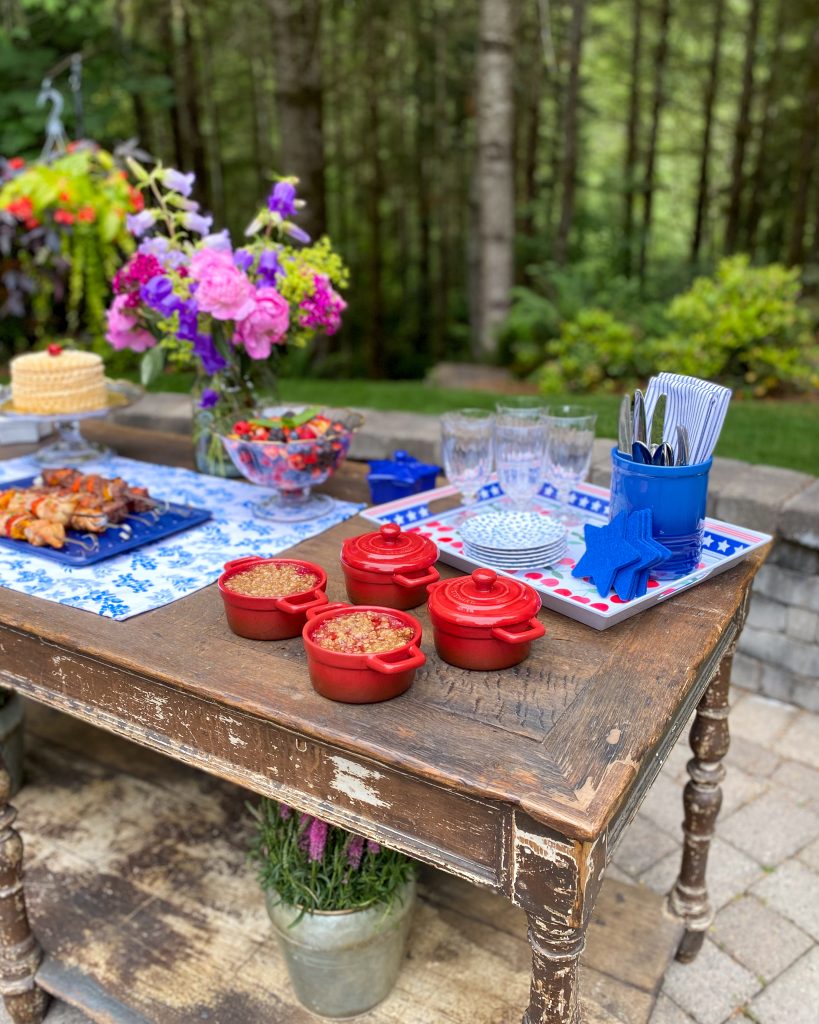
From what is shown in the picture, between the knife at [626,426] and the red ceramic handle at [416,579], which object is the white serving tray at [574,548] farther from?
the knife at [626,426]

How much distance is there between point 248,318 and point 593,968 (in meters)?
1.65

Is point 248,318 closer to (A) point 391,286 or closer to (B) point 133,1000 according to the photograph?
(B) point 133,1000

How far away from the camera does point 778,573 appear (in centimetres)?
279

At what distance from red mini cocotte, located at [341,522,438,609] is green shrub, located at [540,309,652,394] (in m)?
4.49

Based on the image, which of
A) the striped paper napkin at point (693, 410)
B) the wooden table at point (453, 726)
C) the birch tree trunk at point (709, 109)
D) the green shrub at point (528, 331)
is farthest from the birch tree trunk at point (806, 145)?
the wooden table at point (453, 726)

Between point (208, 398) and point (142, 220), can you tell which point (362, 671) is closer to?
point (208, 398)

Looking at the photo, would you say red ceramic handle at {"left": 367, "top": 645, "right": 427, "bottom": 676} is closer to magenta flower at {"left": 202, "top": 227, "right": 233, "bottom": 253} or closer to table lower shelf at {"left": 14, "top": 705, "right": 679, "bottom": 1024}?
table lower shelf at {"left": 14, "top": 705, "right": 679, "bottom": 1024}

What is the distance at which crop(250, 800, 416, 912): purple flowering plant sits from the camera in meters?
1.59

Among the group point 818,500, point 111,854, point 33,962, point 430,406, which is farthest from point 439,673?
point 430,406

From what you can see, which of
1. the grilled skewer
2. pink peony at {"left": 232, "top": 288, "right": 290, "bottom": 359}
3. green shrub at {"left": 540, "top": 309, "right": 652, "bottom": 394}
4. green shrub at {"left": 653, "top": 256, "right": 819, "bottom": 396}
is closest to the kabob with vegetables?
the grilled skewer

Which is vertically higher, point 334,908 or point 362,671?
point 362,671

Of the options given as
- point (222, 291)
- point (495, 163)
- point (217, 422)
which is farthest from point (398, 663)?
point (495, 163)

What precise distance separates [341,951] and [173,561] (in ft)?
2.73

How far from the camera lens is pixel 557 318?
653cm
